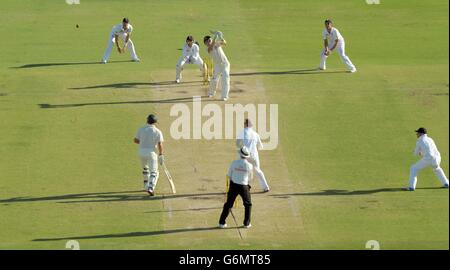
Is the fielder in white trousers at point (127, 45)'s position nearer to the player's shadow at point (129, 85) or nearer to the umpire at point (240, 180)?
the player's shadow at point (129, 85)

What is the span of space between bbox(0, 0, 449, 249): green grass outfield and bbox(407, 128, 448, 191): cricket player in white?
0.44 m

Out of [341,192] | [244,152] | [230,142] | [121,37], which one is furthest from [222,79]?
[244,152]

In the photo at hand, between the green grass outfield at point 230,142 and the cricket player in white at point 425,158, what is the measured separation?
1.44 ft

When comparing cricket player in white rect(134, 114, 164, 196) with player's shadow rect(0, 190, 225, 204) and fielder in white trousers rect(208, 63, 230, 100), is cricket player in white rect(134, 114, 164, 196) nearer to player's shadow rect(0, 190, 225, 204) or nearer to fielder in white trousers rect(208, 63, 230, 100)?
player's shadow rect(0, 190, 225, 204)

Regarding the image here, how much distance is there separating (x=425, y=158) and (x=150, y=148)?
7.13 m

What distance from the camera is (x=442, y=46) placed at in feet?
145

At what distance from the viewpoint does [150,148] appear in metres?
30.9

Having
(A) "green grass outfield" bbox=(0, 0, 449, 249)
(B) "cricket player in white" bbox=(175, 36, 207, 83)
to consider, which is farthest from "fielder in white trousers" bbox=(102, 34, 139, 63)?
(B) "cricket player in white" bbox=(175, 36, 207, 83)

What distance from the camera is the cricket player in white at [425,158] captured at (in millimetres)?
31047

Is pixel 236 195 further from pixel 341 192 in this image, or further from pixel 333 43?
pixel 333 43

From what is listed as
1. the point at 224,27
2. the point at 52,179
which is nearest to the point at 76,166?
the point at 52,179

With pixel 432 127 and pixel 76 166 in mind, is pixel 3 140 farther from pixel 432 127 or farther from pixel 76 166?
pixel 432 127

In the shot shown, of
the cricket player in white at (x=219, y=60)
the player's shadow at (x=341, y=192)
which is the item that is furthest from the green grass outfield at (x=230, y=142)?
the cricket player in white at (x=219, y=60)

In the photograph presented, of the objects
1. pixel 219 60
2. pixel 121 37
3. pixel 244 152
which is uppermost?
pixel 121 37
